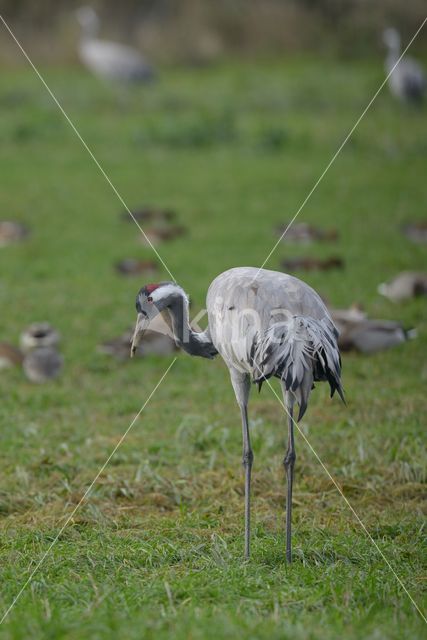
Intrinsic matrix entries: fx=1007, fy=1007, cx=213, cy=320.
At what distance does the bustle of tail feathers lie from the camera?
4191 millimetres

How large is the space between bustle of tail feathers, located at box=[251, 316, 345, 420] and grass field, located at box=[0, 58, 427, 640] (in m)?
0.82

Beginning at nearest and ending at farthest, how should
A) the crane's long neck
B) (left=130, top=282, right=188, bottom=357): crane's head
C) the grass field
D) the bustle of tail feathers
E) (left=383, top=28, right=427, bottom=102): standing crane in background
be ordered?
1. the grass field
2. the bustle of tail feathers
3. (left=130, top=282, right=188, bottom=357): crane's head
4. the crane's long neck
5. (left=383, top=28, right=427, bottom=102): standing crane in background

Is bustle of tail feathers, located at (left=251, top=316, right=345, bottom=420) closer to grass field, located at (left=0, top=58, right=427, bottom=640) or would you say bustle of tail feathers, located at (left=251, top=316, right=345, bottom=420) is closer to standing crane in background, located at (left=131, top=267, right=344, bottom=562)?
standing crane in background, located at (left=131, top=267, right=344, bottom=562)

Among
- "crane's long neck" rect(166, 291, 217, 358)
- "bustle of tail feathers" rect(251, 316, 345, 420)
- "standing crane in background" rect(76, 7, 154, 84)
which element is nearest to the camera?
"bustle of tail feathers" rect(251, 316, 345, 420)

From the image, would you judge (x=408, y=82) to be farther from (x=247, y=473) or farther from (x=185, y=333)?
(x=247, y=473)

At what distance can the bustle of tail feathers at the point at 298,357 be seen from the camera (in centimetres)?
419

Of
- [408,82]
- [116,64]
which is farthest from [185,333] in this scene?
[116,64]

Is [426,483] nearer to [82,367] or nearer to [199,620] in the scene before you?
[199,620]

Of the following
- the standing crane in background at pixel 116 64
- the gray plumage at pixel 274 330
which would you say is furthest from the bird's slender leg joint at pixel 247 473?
the standing crane in background at pixel 116 64

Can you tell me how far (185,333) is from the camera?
16.2 feet

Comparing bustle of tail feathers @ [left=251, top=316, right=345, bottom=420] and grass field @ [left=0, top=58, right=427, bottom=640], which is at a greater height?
bustle of tail feathers @ [left=251, top=316, right=345, bottom=420]

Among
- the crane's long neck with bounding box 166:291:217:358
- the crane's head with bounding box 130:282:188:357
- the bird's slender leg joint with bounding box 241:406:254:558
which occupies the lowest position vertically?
the bird's slender leg joint with bounding box 241:406:254:558

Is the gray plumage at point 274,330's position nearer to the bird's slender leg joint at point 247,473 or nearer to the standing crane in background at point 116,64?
the bird's slender leg joint at point 247,473

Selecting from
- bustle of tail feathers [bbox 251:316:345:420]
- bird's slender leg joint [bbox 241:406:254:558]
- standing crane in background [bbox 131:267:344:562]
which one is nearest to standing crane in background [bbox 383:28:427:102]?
standing crane in background [bbox 131:267:344:562]
